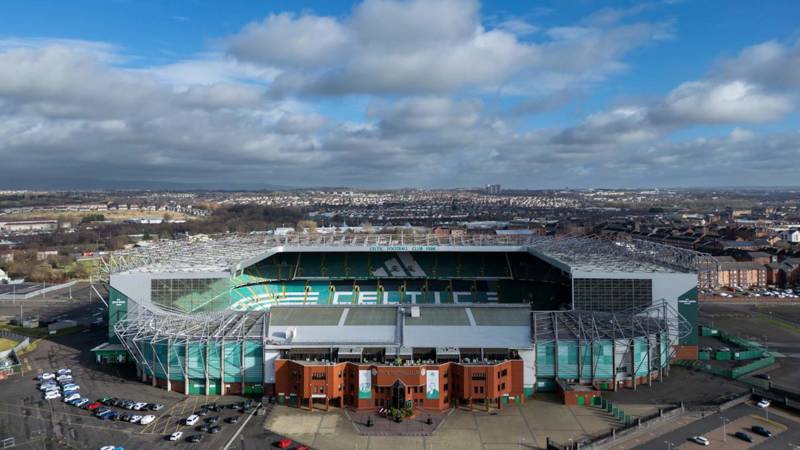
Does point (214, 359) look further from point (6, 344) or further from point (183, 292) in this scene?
point (6, 344)

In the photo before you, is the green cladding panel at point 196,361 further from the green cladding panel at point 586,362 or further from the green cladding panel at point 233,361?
the green cladding panel at point 586,362

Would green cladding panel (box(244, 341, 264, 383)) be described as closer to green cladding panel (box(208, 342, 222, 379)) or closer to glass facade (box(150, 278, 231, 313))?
green cladding panel (box(208, 342, 222, 379))

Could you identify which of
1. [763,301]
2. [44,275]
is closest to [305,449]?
[763,301]

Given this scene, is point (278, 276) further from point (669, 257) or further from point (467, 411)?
point (669, 257)

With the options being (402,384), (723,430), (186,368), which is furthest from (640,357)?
(186,368)

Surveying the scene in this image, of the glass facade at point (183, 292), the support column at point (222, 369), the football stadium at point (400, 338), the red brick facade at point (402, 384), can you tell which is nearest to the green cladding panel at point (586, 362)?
the football stadium at point (400, 338)
